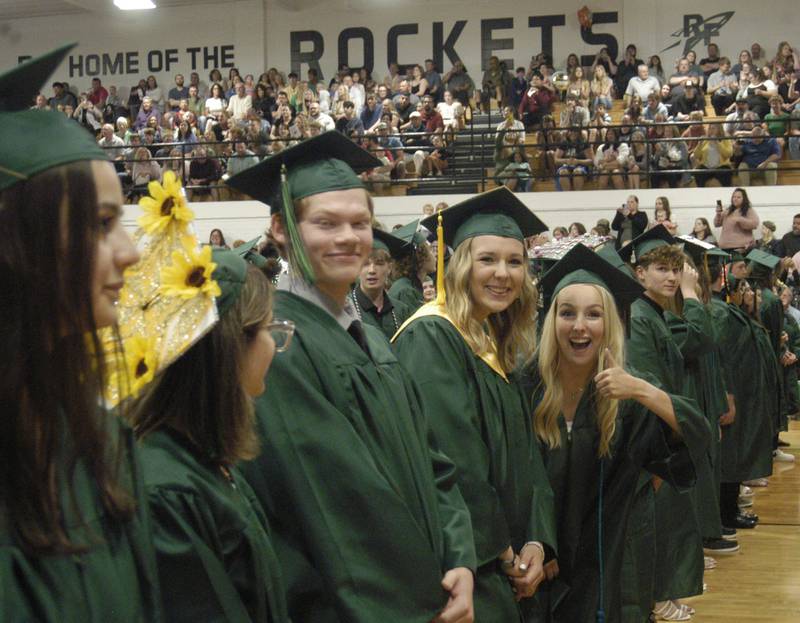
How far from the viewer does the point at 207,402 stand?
5.86 feet

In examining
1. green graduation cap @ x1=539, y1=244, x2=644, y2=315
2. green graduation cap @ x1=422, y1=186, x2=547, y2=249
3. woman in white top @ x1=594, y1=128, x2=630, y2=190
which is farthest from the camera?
woman in white top @ x1=594, y1=128, x2=630, y2=190

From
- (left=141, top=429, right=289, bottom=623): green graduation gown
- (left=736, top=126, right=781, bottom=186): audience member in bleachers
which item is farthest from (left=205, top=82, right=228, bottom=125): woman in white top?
(left=141, top=429, right=289, bottom=623): green graduation gown

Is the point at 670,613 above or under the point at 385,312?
under

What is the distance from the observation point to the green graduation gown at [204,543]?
1.63m

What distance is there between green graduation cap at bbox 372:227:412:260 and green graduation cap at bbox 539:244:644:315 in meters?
2.18

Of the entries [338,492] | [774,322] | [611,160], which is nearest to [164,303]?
[338,492]

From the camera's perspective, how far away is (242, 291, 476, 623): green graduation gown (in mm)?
2209

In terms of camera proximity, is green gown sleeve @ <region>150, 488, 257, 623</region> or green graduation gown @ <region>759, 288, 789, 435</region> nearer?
green gown sleeve @ <region>150, 488, 257, 623</region>

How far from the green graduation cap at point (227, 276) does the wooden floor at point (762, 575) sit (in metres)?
4.36

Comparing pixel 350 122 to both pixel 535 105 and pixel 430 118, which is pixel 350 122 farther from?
pixel 535 105

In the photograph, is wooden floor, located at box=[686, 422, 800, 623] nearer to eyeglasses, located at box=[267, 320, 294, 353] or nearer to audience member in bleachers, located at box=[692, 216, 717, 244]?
eyeglasses, located at box=[267, 320, 294, 353]

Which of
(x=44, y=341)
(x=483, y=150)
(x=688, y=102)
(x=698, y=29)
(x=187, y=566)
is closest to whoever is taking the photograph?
(x=44, y=341)

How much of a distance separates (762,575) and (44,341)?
19.4ft

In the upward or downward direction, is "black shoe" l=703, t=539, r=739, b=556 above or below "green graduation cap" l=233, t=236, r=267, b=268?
below
